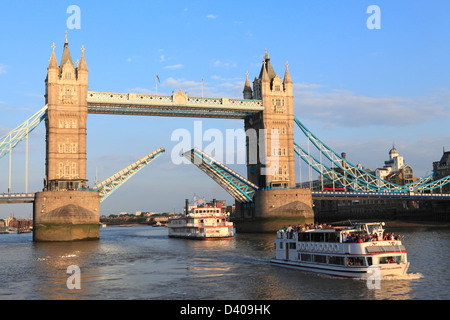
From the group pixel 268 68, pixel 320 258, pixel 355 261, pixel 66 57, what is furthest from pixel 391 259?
pixel 268 68

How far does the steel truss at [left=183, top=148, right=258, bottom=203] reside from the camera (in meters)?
84.2

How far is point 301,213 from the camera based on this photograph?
80812 millimetres

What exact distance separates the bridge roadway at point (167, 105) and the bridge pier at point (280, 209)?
47.3 ft

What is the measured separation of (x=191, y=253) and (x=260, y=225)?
107 feet

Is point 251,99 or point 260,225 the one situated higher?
point 251,99

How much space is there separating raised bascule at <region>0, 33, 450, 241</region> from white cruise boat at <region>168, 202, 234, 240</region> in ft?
28.1

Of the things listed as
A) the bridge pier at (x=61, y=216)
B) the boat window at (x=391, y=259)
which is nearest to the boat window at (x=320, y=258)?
the boat window at (x=391, y=259)

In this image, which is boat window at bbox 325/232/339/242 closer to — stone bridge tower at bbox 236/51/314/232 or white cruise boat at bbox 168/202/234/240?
white cruise boat at bbox 168/202/234/240

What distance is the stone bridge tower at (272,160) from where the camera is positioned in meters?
→ 81.8

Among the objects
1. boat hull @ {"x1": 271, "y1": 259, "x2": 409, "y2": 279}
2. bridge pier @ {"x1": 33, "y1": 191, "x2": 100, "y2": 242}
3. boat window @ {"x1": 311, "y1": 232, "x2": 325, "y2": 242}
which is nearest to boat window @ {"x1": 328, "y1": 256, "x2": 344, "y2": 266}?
boat hull @ {"x1": 271, "y1": 259, "x2": 409, "y2": 279}

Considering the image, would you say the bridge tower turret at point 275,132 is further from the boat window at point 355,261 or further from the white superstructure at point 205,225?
the boat window at point 355,261

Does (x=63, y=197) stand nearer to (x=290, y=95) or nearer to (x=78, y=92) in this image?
(x=78, y=92)
